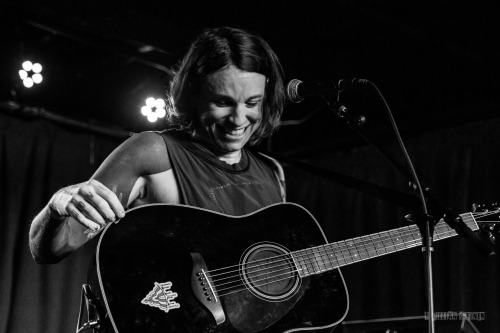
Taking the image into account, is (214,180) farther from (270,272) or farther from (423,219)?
(423,219)

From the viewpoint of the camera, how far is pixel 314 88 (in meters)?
2.23

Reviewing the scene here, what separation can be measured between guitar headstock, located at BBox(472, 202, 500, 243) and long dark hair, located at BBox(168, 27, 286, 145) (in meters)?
1.07

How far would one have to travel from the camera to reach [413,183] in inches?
83.7

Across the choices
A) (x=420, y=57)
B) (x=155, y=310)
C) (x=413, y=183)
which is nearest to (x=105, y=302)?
(x=155, y=310)

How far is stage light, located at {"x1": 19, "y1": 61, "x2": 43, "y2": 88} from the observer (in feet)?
16.8

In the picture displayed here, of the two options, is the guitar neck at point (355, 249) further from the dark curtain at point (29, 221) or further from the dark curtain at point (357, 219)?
the dark curtain at point (29, 221)

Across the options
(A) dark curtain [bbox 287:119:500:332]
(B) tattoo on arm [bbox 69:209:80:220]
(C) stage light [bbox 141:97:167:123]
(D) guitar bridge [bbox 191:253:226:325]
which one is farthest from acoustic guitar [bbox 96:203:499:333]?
(C) stage light [bbox 141:97:167:123]

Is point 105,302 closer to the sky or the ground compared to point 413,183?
closer to the ground

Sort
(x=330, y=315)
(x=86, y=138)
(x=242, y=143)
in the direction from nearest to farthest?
(x=330, y=315), (x=242, y=143), (x=86, y=138)

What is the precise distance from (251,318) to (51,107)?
445 centimetres

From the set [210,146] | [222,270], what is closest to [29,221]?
[210,146]

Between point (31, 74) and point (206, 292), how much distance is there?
3.71 meters

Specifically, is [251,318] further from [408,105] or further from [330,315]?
[408,105]

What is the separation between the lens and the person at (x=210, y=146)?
90.4 inches
